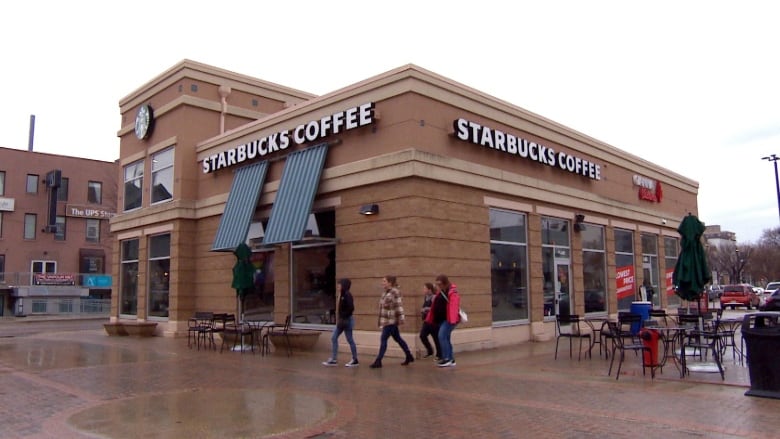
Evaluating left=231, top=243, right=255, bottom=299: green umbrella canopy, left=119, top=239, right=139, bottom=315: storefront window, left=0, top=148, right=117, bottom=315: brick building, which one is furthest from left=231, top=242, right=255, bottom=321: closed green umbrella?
left=0, top=148, right=117, bottom=315: brick building

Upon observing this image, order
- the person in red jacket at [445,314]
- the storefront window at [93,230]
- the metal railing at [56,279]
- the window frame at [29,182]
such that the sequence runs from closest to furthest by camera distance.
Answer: the person in red jacket at [445,314], the metal railing at [56,279], the window frame at [29,182], the storefront window at [93,230]

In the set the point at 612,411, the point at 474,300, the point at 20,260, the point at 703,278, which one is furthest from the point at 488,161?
the point at 20,260

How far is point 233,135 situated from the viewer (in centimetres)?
1830

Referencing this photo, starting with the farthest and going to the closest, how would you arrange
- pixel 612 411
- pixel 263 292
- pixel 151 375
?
pixel 263 292 < pixel 151 375 < pixel 612 411

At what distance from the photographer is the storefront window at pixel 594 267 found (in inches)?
746

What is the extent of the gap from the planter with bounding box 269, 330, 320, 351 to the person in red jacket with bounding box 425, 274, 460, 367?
3.54 metres

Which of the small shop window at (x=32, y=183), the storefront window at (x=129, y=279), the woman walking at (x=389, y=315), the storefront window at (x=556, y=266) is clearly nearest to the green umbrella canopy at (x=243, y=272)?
the woman walking at (x=389, y=315)

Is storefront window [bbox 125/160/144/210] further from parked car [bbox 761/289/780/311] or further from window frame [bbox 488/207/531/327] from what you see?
parked car [bbox 761/289/780/311]

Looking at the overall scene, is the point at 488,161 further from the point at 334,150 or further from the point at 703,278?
the point at 703,278

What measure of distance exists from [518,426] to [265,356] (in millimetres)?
8090

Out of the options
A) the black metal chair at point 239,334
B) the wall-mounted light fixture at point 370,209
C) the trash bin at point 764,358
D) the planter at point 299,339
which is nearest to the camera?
the trash bin at point 764,358

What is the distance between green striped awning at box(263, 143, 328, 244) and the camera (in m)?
14.7

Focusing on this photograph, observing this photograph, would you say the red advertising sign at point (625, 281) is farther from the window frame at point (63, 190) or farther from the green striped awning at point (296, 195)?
the window frame at point (63, 190)

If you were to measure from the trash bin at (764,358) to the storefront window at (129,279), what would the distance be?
18954 mm
